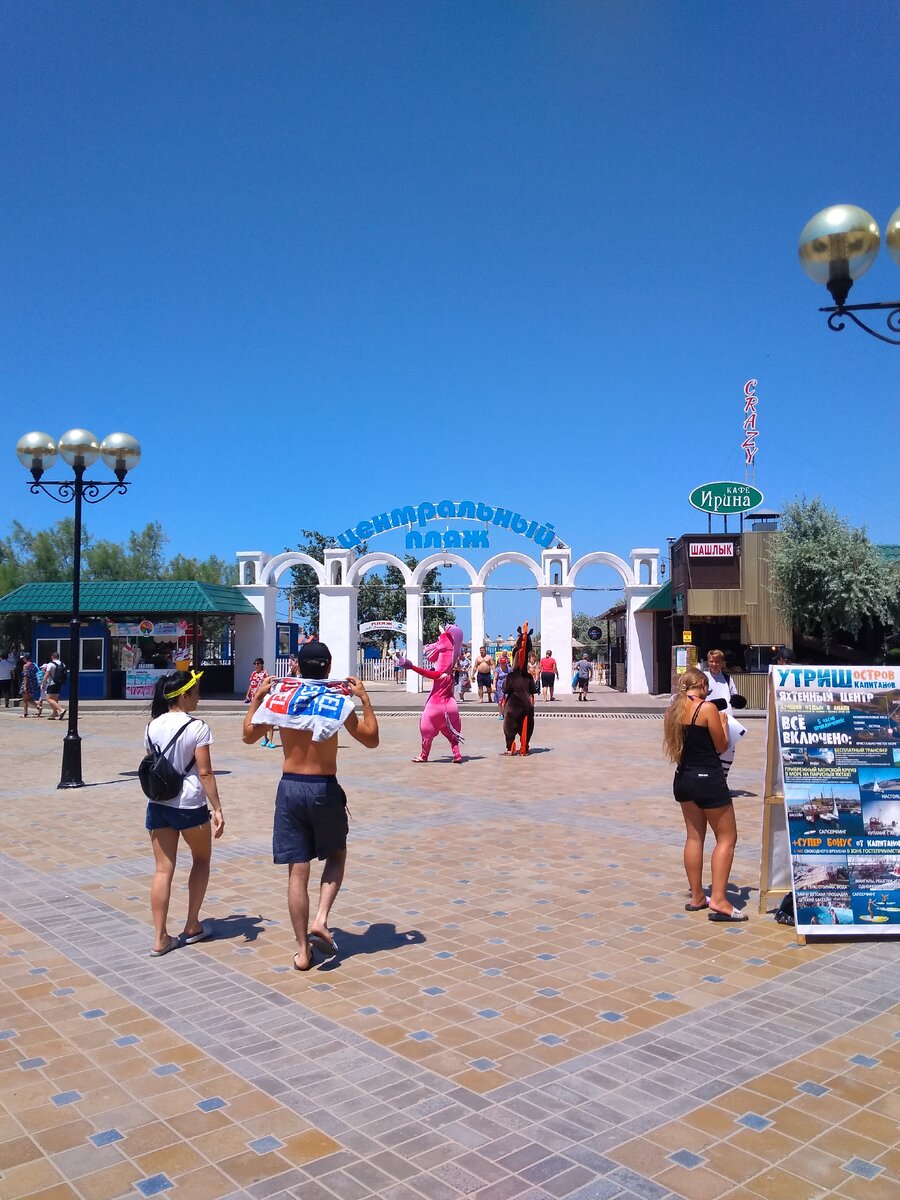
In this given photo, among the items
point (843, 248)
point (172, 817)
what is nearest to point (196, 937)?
point (172, 817)

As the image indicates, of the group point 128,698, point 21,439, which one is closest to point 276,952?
point 21,439

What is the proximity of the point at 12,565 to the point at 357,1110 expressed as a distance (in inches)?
1875

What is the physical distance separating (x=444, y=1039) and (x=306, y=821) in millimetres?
1342

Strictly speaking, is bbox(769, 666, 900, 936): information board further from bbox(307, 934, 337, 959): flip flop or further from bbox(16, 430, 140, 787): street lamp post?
bbox(16, 430, 140, 787): street lamp post

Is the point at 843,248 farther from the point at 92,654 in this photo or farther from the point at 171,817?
the point at 92,654

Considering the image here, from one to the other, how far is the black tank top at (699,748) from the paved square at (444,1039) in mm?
1004

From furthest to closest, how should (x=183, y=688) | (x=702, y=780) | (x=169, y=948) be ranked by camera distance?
(x=702, y=780), (x=183, y=688), (x=169, y=948)

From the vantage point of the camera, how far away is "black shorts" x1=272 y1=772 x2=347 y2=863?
16.4ft

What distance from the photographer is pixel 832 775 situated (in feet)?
18.9

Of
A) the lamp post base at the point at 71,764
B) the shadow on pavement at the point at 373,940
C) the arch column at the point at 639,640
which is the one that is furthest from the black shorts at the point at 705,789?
the arch column at the point at 639,640

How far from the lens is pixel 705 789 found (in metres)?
5.82

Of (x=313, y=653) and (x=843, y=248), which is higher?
(x=843, y=248)

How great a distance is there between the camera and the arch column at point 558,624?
30797 mm

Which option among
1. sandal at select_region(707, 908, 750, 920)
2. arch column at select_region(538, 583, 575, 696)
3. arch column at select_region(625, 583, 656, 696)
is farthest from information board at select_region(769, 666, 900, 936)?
arch column at select_region(625, 583, 656, 696)
